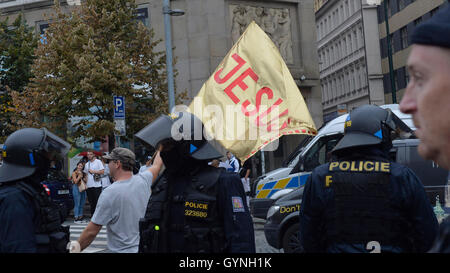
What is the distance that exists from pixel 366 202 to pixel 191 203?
3.62 feet

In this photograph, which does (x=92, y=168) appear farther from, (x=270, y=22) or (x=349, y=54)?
(x=349, y=54)

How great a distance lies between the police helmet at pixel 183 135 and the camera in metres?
3.48

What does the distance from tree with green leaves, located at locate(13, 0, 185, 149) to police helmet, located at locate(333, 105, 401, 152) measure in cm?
1559

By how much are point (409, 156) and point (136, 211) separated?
6.10 meters

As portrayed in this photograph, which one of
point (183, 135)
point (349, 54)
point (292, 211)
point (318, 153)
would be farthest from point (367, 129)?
point (349, 54)

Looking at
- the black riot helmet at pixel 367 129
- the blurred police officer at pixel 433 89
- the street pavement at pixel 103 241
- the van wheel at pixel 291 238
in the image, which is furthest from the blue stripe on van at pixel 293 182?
the blurred police officer at pixel 433 89

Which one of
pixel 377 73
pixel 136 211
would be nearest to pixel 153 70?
pixel 136 211

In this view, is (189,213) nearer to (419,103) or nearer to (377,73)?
(419,103)

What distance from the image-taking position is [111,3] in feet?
64.6

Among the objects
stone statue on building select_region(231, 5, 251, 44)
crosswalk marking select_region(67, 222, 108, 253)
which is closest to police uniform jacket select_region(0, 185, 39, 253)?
crosswalk marking select_region(67, 222, 108, 253)

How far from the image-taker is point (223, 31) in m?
24.4

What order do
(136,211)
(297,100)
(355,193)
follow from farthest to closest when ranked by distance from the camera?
1. (297,100)
2. (136,211)
3. (355,193)

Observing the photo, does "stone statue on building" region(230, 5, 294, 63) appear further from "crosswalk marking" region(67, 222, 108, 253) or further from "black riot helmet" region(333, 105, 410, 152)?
"black riot helmet" region(333, 105, 410, 152)

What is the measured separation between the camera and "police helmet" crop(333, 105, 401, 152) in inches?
133
